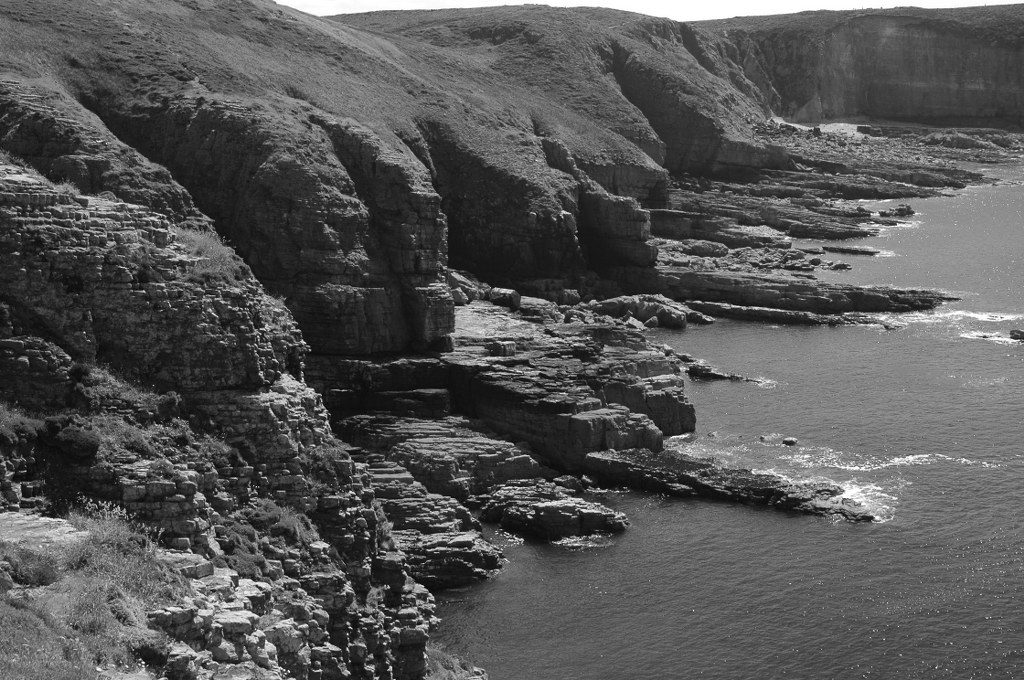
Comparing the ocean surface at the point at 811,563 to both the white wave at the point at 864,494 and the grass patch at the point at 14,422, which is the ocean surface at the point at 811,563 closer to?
the white wave at the point at 864,494

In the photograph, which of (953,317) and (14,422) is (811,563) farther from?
(953,317)

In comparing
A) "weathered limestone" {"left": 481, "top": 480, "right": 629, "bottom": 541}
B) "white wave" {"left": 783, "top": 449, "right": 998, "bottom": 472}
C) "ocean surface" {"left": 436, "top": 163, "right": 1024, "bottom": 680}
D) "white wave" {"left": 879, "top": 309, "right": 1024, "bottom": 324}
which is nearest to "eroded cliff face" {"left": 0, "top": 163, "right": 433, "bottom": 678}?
"ocean surface" {"left": 436, "top": 163, "right": 1024, "bottom": 680}

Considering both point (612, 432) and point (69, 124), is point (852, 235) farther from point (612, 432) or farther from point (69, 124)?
point (69, 124)

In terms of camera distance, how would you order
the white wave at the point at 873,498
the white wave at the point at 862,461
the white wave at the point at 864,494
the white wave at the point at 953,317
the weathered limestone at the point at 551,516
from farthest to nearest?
the white wave at the point at 953,317 < the white wave at the point at 862,461 < the white wave at the point at 864,494 < the white wave at the point at 873,498 < the weathered limestone at the point at 551,516

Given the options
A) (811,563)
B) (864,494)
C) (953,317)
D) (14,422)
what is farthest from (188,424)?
(953,317)

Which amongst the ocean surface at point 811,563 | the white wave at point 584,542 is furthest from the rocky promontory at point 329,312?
the ocean surface at point 811,563

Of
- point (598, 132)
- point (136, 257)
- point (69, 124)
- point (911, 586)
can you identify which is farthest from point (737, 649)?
point (598, 132)
